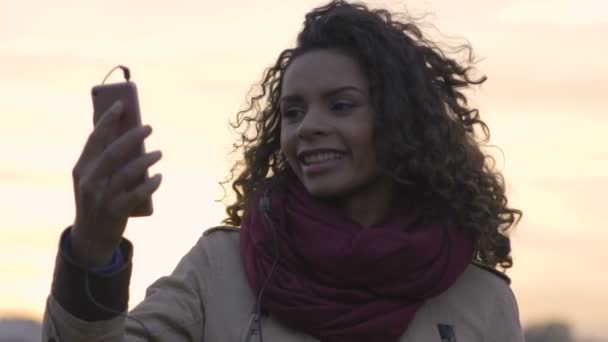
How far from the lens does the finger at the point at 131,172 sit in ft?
17.7

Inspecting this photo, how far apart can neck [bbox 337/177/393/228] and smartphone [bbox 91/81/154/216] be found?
155 centimetres

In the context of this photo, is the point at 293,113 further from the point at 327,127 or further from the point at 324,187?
the point at 324,187

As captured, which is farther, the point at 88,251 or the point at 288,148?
the point at 288,148

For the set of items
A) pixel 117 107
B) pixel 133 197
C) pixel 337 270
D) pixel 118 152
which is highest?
pixel 117 107

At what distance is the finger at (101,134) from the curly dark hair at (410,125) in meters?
1.70

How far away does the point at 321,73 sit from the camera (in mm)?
7000

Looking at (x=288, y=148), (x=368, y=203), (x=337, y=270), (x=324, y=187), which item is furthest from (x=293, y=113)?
(x=337, y=270)

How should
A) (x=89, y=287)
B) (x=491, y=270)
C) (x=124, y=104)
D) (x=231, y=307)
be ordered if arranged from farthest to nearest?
(x=491, y=270) < (x=231, y=307) < (x=89, y=287) < (x=124, y=104)

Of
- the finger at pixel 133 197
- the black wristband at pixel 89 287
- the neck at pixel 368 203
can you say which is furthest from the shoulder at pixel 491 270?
the finger at pixel 133 197

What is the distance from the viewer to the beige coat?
6652mm

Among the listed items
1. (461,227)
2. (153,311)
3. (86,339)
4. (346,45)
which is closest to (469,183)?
A: (461,227)

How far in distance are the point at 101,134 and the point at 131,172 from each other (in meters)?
0.13

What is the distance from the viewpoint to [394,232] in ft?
23.0

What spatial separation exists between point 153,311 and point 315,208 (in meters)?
0.67
